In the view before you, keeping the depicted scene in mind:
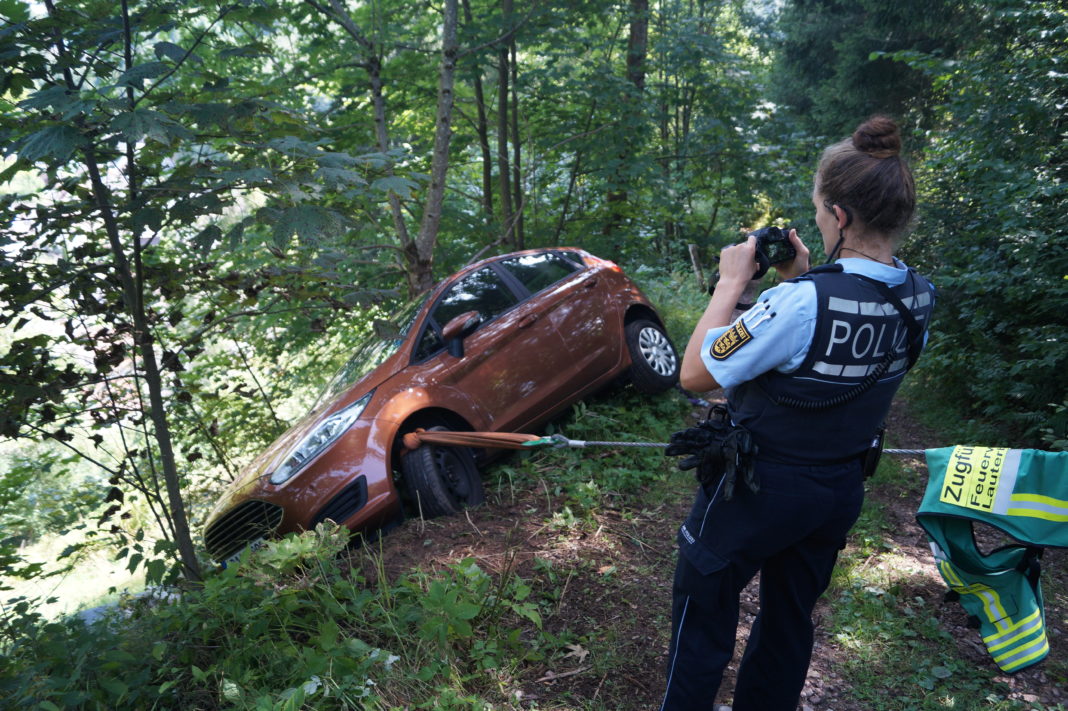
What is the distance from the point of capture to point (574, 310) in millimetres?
5891

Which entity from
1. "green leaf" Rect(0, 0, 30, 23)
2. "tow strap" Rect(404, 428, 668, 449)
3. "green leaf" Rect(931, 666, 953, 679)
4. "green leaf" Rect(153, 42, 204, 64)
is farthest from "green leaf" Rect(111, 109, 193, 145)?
"green leaf" Rect(931, 666, 953, 679)

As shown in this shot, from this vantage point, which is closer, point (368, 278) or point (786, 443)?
point (786, 443)

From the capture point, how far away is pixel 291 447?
4.58 metres

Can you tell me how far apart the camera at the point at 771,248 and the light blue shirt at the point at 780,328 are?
0.25 m

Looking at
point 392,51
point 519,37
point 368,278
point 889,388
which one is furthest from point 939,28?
point 889,388

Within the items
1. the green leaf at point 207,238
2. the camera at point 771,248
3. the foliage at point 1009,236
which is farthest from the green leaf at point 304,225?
the foliage at point 1009,236

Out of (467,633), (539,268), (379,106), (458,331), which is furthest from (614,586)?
(379,106)

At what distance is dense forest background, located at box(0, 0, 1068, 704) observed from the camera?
3.11m

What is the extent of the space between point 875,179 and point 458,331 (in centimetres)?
344

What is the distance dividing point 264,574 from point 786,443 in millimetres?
2520

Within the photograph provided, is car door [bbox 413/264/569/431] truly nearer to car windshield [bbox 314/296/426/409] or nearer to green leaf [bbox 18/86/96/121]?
car windshield [bbox 314/296/426/409]

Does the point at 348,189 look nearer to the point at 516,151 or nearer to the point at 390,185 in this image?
the point at 390,185

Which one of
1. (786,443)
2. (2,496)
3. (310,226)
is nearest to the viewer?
(786,443)

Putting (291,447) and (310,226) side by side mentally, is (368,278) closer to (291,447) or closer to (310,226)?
(291,447)
